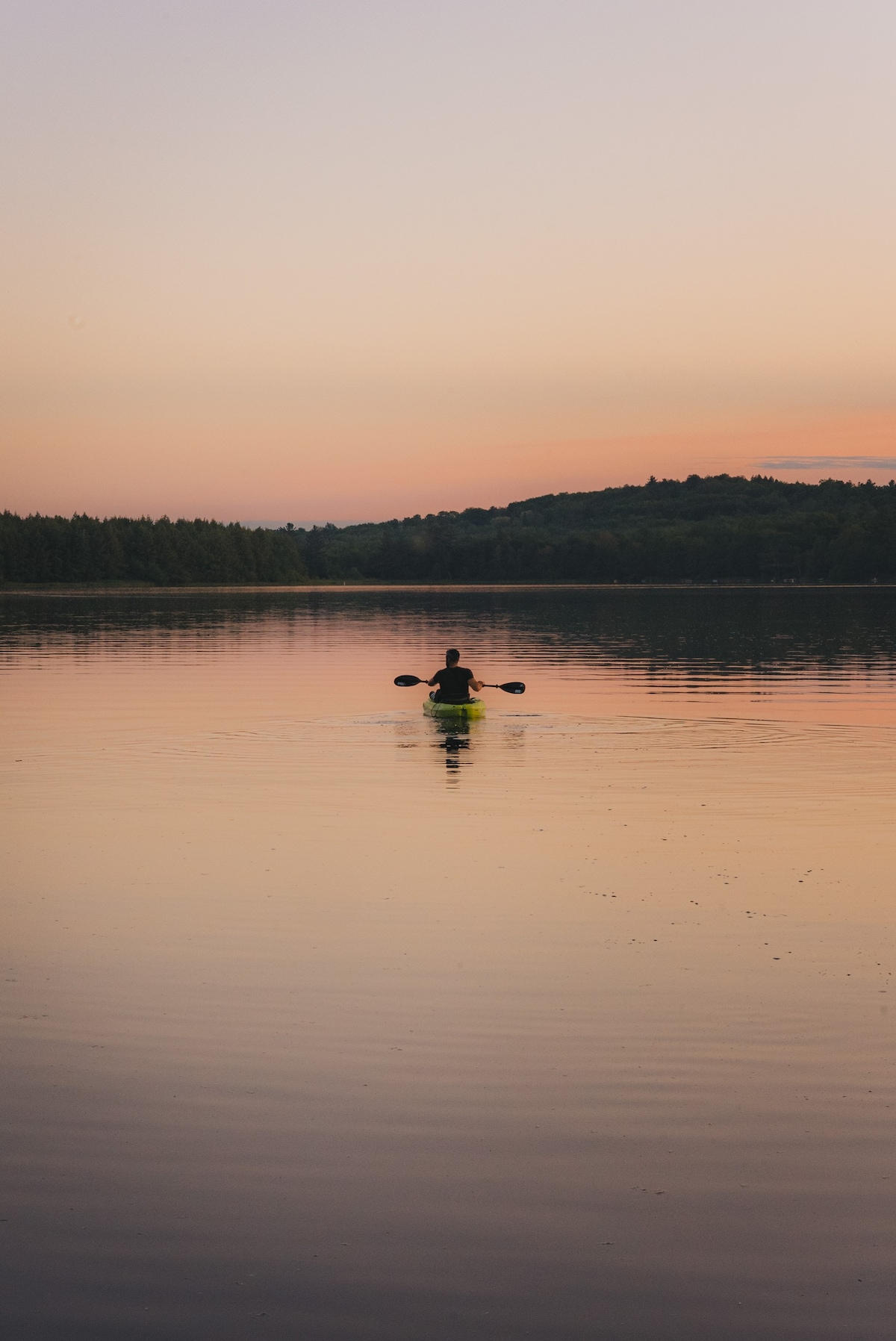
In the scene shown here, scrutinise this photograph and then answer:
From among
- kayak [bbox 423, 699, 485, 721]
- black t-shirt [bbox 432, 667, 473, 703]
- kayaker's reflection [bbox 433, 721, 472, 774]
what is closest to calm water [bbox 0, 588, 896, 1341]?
kayaker's reflection [bbox 433, 721, 472, 774]

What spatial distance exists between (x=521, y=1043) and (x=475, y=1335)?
417 cm

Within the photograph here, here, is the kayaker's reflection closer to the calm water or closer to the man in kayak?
the man in kayak

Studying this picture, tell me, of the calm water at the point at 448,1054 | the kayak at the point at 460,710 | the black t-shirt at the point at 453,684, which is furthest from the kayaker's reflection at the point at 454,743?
the calm water at the point at 448,1054

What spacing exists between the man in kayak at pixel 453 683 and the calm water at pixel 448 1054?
28.9ft

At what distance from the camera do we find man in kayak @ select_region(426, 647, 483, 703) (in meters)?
37.2

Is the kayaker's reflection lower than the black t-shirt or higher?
lower

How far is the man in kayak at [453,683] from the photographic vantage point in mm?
37156

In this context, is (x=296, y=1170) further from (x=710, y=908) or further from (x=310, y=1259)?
(x=710, y=908)

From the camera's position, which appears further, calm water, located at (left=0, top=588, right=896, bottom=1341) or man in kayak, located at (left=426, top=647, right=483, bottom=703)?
man in kayak, located at (left=426, top=647, right=483, bottom=703)

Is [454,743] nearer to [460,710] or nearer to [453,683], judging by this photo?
[460,710]

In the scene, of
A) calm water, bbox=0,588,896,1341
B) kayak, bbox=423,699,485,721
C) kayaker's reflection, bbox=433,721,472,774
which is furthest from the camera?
A: kayak, bbox=423,699,485,721

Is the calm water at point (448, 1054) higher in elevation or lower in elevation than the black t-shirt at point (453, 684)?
lower

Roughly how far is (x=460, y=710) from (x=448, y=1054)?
1035 inches

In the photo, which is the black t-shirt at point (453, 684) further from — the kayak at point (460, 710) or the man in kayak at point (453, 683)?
the kayak at point (460, 710)
